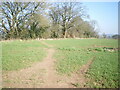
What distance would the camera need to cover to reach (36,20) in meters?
25.1

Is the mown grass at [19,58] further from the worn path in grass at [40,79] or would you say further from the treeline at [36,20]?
the treeline at [36,20]

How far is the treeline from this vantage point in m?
22.6

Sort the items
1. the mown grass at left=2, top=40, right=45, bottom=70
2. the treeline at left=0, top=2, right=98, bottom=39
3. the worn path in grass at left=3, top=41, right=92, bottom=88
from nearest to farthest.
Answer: the worn path in grass at left=3, top=41, right=92, bottom=88
the mown grass at left=2, top=40, right=45, bottom=70
the treeline at left=0, top=2, right=98, bottom=39

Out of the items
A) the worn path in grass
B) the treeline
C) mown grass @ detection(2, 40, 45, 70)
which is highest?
the treeline

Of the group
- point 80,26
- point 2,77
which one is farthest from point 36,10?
point 2,77

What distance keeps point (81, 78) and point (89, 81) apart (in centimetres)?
42

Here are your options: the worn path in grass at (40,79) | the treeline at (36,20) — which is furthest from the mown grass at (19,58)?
the treeline at (36,20)

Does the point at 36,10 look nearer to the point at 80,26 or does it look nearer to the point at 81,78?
the point at 80,26

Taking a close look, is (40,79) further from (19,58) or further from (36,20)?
(36,20)

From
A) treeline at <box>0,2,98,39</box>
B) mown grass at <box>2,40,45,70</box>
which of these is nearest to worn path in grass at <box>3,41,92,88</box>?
mown grass at <box>2,40,45,70</box>

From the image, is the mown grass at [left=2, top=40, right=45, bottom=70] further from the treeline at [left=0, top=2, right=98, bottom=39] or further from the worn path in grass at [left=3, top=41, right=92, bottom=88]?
the treeline at [left=0, top=2, right=98, bottom=39]

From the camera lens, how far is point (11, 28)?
23375 millimetres

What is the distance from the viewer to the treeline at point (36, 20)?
22.6 m

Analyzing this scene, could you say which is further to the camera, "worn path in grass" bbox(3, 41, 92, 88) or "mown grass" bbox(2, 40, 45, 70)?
"mown grass" bbox(2, 40, 45, 70)
